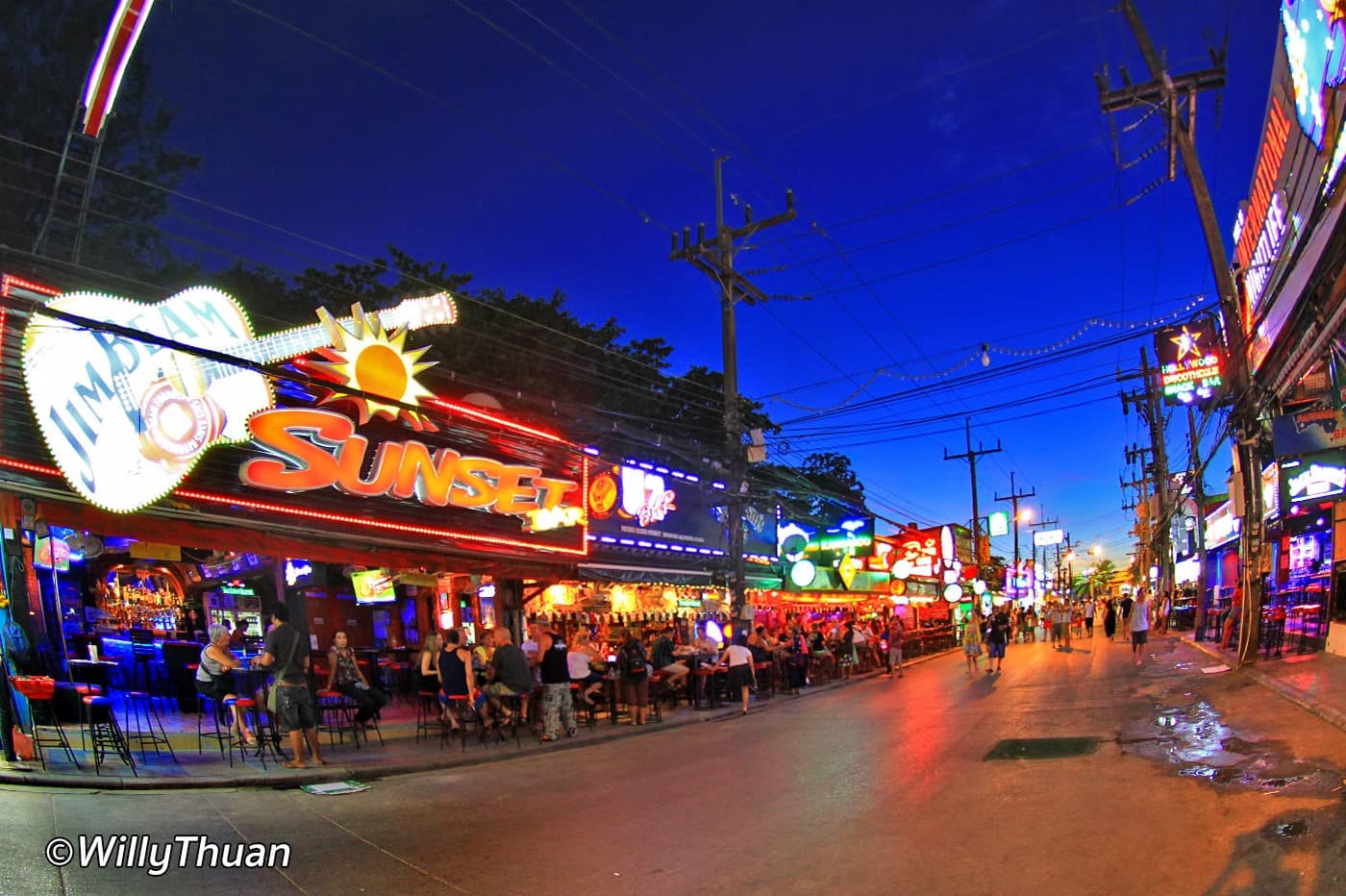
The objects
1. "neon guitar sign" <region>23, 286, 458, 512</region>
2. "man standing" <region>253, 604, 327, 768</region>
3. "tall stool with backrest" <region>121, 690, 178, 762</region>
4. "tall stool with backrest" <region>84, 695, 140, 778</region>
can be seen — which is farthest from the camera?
"neon guitar sign" <region>23, 286, 458, 512</region>

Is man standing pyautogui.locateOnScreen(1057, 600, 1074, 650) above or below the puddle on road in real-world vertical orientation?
below

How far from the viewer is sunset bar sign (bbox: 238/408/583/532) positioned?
544 inches

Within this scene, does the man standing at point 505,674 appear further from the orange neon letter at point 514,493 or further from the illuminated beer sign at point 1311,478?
the illuminated beer sign at point 1311,478

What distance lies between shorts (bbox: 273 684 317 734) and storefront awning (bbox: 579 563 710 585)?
10.1 m

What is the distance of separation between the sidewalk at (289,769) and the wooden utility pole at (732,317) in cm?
672

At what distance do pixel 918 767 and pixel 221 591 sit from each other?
16.8 metres

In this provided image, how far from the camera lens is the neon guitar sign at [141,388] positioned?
1134 centimetres

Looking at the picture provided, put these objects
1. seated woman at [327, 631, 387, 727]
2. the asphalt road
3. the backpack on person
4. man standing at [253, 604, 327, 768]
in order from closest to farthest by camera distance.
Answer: the asphalt road, man standing at [253, 604, 327, 768], seated woman at [327, 631, 387, 727], the backpack on person

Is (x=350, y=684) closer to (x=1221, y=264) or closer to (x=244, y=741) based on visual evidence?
(x=244, y=741)

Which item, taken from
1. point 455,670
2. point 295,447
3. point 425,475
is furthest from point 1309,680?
point 295,447

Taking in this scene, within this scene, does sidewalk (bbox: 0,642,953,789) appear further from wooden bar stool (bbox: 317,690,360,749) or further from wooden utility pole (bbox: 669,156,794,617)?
wooden utility pole (bbox: 669,156,794,617)

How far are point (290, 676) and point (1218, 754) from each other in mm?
10292

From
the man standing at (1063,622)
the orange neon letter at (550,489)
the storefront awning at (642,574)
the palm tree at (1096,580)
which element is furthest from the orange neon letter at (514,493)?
the palm tree at (1096,580)

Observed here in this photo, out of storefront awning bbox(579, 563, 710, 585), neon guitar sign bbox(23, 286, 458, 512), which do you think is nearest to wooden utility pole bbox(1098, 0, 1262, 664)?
storefront awning bbox(579, 563, 710, 585)
